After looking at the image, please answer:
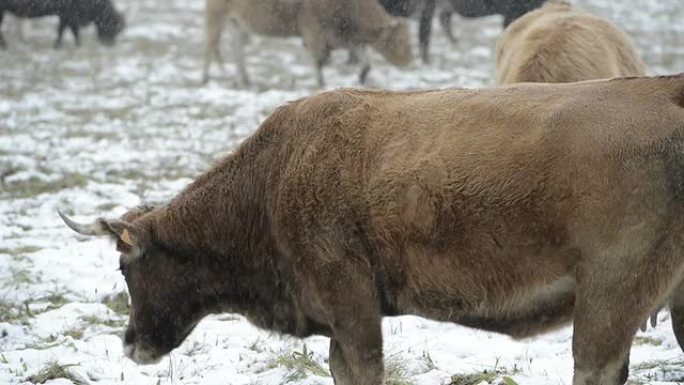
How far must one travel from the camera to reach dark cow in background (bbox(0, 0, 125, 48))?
64.3 feet

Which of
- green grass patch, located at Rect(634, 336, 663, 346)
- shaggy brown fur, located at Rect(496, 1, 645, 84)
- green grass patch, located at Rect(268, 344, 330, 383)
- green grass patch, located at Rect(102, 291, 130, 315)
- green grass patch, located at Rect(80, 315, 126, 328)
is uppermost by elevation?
shaggy brown fur, located at Rect(496, 1, 645, 84)

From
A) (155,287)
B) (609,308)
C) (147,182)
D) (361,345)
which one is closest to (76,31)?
(147,182)

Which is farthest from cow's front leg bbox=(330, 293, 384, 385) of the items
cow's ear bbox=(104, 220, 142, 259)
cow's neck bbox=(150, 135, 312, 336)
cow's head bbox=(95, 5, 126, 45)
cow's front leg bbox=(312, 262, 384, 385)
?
cow's head bbox=(95, 5, 126, 45)

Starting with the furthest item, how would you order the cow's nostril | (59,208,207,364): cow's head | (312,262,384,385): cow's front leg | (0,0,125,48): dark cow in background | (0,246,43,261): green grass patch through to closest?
1. (0,0,125,48): dark cow in background
2. (0,246,43,261): green grass patch
3. the cow's nostril
4. (59,208,207,364): cow's head
5. (312,262,384,385): cow's front leg

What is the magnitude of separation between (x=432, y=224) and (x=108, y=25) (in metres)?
17.2

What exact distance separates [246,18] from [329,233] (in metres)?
13.1

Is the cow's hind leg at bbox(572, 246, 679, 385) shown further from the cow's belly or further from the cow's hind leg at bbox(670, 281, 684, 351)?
the cow's hind leg at bbox(670, 281, 684, 351)

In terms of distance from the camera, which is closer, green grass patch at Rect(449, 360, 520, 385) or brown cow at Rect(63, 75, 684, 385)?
brown cow at Rect(63, 75, 684, 385)

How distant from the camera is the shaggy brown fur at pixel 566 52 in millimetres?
6637

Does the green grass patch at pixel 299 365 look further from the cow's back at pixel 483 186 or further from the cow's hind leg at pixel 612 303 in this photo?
the cow's hind leg at pixel 612 303

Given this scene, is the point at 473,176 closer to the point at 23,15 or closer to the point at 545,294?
the point at 545,294

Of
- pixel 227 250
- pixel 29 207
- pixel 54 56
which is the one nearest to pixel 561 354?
pixel 227 250

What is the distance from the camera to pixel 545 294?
3.75 metres

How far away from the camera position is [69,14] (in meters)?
19.7
